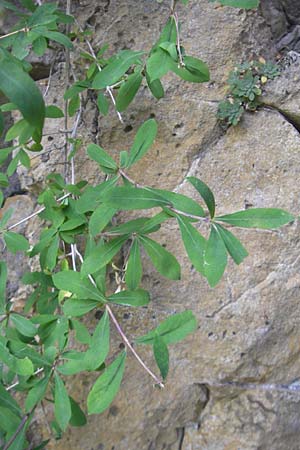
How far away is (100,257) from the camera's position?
1328 millimetres

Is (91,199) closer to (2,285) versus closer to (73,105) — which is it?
(2,285)

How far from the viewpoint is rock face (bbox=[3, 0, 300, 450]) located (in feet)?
5.75

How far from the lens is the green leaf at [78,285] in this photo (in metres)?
1.34

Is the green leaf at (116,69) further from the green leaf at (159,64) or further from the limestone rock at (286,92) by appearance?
the limestone rock at (286,92)

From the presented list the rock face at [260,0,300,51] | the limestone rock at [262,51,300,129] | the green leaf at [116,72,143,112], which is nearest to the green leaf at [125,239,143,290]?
the green leaf at [116,72,143,112]

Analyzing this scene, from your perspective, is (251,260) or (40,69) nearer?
(251,260)

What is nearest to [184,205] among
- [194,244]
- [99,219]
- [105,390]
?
[194,244]

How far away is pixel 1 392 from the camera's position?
4.78ft

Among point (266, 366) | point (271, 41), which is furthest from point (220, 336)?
point (271, 41)

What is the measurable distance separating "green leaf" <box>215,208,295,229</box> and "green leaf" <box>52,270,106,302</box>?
1.13 ft

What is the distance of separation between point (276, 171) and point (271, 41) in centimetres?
44

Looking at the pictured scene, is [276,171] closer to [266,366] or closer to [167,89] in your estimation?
[167,89]

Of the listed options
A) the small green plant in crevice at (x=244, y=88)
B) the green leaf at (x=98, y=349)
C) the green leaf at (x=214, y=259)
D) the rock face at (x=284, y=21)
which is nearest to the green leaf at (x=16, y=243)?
the green leaf at (x=98, y=349)

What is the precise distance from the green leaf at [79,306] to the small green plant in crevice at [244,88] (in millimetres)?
756
